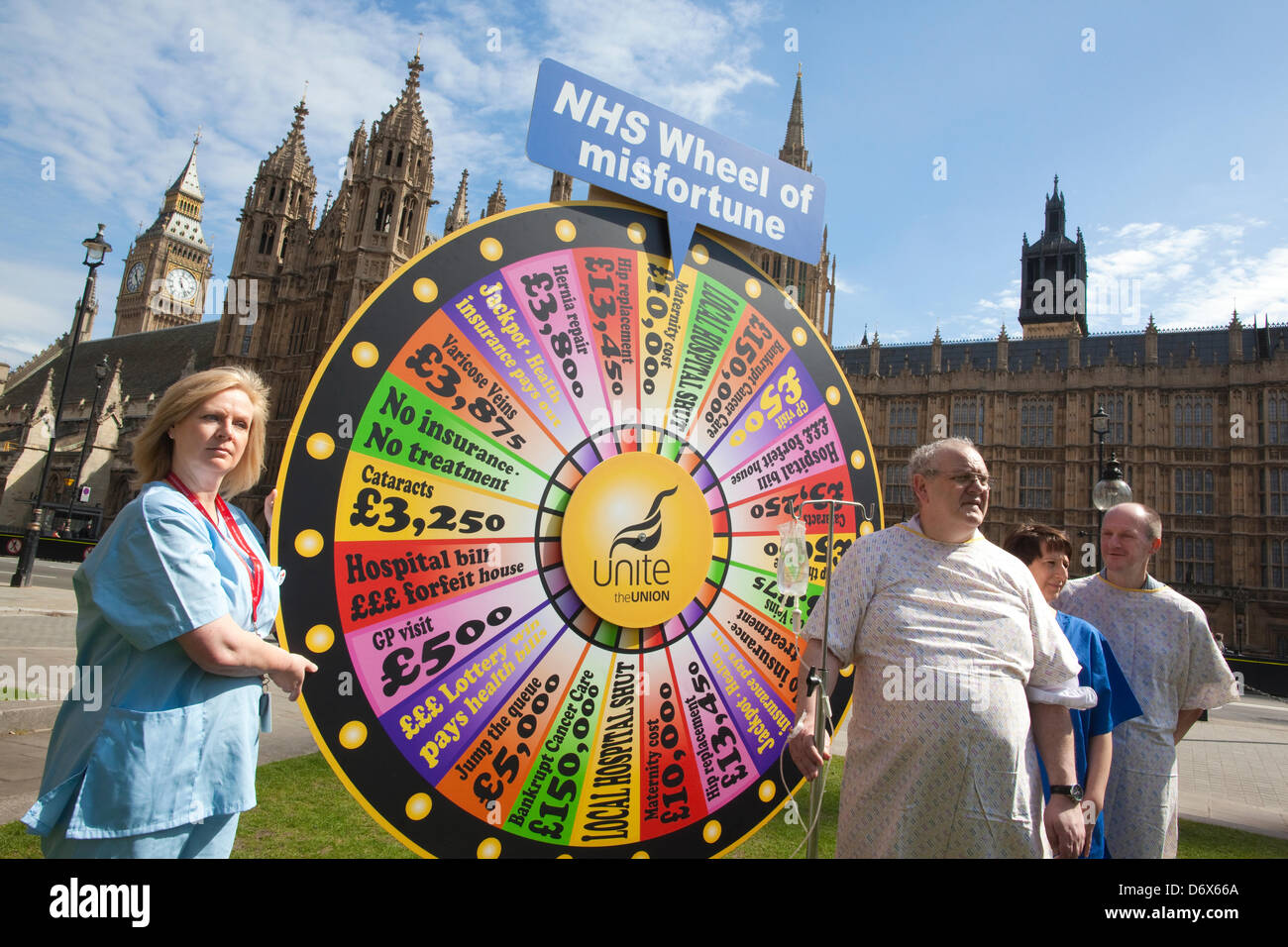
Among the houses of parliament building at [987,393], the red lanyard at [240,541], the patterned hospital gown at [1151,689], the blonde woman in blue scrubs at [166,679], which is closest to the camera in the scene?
the blonde woman in blue scrubs at [166,679]

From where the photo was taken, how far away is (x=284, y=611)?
6.30ft

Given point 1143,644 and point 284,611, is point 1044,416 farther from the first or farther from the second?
point 284,611

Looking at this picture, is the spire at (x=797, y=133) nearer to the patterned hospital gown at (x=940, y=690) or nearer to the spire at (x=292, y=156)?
the spire at (x=292, y=156)

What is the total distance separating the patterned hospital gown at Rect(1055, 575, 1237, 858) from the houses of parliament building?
19952 millimetres

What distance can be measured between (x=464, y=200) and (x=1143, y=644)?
41789mm

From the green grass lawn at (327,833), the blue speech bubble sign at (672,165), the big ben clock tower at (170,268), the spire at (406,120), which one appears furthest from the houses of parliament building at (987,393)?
the big ben clock tower at (170,268)

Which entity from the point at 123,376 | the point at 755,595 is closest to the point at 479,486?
the point at 755,595

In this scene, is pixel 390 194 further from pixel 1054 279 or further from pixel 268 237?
pixel 1054 279

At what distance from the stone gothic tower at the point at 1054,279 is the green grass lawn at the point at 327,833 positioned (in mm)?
47623

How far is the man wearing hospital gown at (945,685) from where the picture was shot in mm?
2160

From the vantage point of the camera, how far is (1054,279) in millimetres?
50344

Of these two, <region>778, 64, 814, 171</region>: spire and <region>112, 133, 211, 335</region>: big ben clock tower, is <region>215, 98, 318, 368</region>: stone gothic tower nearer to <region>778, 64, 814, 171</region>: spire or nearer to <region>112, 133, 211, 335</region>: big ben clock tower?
<region>778, 64, 814, 171</region>: spire

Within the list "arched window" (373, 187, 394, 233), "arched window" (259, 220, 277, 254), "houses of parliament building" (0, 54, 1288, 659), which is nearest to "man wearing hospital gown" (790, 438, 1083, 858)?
"houses of parliament building" (0, 54, 1288, 659)

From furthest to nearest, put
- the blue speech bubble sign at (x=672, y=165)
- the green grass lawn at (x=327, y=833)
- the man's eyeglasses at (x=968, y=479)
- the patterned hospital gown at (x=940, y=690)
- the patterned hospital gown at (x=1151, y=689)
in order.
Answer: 1. the green grass lawn at (x=327, y=833)
2. the patterned hospital gown at (x=1151, y=689)
3. the blue speech bubble sign at (x=672, y=165)
4. the man's eyeglasses at (x=968, y=479)
5. the patterned hospital gown at (x=940, y=690)
